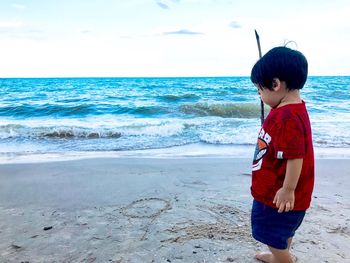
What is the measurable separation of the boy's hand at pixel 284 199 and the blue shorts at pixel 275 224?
0.38 ft

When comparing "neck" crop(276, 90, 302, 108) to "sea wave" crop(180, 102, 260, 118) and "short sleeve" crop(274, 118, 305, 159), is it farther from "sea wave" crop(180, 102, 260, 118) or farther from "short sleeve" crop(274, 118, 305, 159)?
"sea wave" crop(180, 102, 260, 118)

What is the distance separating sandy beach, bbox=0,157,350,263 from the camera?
2539 millimetres

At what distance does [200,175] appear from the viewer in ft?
14.7

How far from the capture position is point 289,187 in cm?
181

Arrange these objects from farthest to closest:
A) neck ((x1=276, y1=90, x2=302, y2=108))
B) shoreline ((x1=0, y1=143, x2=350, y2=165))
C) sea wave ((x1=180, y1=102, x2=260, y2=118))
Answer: sea wave ((x1=180, y1=102, x2=260, y2=118)) → shoreline ((x1=0, y1=143, x2=350, y2=165)) → neck ((x1=276, y1=90, x2=302, y2=108))

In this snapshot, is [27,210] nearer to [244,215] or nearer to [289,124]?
[244,215]

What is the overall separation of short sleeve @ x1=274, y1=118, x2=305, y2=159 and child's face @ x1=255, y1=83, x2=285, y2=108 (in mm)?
151

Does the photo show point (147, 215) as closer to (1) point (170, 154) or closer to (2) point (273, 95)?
(2) point (273, 95)

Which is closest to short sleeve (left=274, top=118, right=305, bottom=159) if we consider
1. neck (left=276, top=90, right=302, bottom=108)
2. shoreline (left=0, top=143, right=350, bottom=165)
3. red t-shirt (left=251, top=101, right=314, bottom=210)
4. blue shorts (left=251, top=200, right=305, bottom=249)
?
red t-shirt (left=251, top=101, right=314, bottom=210)

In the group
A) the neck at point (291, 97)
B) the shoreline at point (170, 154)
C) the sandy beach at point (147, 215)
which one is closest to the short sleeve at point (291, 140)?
the neck at point (291, 97)

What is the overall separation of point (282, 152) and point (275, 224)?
0.47 m

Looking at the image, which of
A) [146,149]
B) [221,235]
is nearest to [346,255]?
[221,235]

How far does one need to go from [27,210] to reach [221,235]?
5.96 ft

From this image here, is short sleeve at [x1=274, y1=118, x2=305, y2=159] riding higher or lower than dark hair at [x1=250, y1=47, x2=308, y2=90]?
lower
